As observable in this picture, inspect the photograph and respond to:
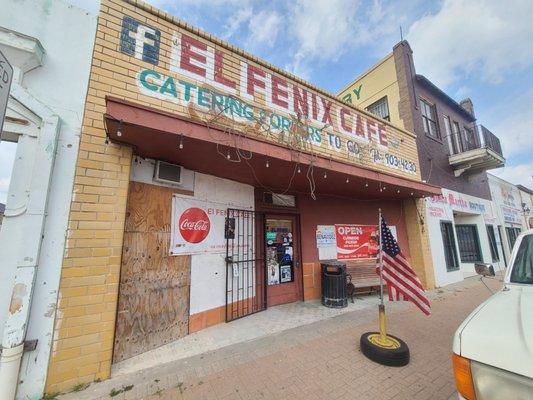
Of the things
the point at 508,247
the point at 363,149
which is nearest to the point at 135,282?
the point at 363,149

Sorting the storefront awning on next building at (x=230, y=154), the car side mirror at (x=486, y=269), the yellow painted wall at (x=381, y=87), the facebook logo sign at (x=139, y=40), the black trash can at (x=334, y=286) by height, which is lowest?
the black trash can at (x=334, y=286)

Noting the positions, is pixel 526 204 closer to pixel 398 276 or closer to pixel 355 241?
pixel 355 241

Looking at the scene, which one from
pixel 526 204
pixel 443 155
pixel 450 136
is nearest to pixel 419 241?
pixel 443 155

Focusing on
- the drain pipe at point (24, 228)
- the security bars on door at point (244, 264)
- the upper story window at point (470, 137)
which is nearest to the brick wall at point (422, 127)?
the upper story window at point (470, 137)

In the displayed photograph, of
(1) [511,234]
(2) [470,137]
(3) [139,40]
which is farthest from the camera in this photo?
(1) [511,234]

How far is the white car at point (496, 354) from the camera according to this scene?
1.37 metres

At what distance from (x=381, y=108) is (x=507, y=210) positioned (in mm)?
11658

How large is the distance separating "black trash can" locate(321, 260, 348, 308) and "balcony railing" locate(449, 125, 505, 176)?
879 cm

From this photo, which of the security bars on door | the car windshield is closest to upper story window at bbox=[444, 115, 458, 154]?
the car windshield

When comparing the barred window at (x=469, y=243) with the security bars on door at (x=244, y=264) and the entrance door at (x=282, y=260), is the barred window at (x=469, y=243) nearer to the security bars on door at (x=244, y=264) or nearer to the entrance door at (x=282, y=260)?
the entrance door at (x=282, y=260)

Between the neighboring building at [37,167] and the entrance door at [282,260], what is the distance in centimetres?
413

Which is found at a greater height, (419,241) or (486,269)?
(419,241)

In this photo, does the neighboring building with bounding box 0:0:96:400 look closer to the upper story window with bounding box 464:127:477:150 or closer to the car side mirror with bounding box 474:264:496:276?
the car side mirror with bounding box 474:264:496:276

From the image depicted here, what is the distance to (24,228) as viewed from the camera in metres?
2.88
